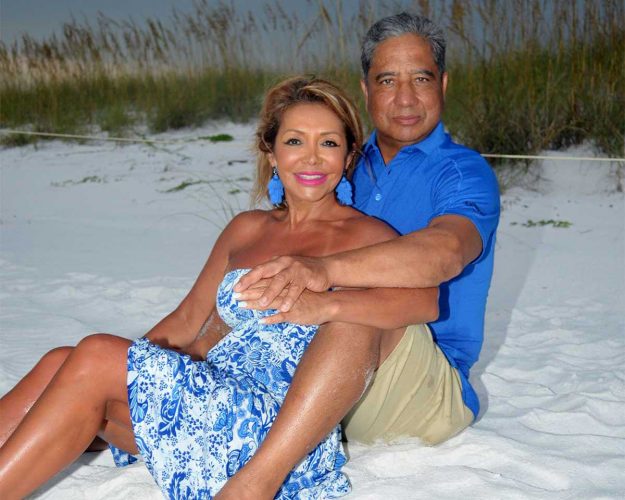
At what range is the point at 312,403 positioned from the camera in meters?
1.80

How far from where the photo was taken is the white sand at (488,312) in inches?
84.6

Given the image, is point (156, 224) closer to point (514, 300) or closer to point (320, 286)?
point (514, 300)

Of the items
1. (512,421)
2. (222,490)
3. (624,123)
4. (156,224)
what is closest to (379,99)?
(512,421)

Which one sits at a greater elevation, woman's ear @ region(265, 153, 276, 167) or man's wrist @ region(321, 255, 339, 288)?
woman's ear @ region(265, 153, 276, 167)

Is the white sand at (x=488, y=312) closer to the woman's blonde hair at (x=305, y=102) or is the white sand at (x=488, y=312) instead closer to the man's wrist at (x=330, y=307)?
the man's wrist at (x=330, y=307)

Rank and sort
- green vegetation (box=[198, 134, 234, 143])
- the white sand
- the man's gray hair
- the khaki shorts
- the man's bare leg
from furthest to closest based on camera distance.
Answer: green vegetation (box=[198, 134, 234, 143])
the man's gray hair
the white sand
the khaki shorts
the man's bare leg

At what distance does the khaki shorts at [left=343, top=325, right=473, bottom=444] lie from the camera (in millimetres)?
2033

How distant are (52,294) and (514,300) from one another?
1995 mm

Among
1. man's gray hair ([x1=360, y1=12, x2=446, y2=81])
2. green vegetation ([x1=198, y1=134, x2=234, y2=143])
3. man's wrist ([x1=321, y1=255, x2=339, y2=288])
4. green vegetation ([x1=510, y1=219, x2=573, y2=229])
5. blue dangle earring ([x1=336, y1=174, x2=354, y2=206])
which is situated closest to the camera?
man's wrist ([x1=321, y1=255, x2=339, y2=288])

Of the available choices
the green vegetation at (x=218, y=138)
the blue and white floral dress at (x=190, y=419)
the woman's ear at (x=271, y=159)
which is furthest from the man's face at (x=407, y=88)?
the green vegetation at (x=218, y=138)

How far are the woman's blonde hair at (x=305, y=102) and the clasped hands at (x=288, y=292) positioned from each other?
0.45m

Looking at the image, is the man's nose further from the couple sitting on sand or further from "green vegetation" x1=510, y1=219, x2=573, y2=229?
"green vegetation" x1=510, y1=219, x2=573, y2=229

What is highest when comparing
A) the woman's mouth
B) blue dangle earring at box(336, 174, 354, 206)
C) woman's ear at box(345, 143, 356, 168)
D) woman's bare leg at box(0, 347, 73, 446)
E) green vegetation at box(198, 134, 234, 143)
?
woman's ear at box(345, 143, 356, 168)

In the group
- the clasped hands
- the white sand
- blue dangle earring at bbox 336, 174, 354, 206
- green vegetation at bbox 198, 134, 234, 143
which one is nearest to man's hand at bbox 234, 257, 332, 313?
the clasped hands
